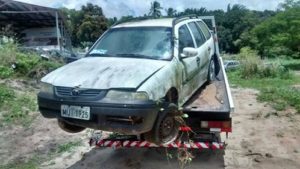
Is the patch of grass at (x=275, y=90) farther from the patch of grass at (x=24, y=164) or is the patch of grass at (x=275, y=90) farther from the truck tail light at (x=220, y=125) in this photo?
the patch of grass at (x=24, y=164)

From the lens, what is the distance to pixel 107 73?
509 centimetres

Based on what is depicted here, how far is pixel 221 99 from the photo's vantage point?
6418 mm

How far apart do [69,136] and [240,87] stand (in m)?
8.23

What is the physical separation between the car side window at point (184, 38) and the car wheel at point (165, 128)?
1.13m

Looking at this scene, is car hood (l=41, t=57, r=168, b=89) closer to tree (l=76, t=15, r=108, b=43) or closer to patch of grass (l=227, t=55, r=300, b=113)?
patch of grass (l=227, t=55, r=300, b=113)

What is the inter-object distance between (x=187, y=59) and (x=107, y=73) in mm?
1559

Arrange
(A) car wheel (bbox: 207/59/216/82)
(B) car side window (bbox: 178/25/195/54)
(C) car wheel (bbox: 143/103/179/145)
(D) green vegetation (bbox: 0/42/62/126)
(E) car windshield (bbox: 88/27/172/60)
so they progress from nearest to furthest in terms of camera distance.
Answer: (C) car wheel (bbox: 143/103/179/145), (E) car windshield (bbox: 88/27/172/60), (B) car side window (bbox: 178/25/195/54), (A) car wheel (bbox: 207/59/216/82), (D) green vegetation (bbox: 0/42/62/126)

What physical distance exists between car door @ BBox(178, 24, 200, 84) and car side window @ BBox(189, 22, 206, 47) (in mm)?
327

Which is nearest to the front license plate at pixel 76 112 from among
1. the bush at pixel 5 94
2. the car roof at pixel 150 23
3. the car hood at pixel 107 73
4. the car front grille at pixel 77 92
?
the car front grille at pixel 77 92

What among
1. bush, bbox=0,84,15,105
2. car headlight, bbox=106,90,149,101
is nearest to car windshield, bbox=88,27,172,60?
car headlight, bbox=106,90,149,101

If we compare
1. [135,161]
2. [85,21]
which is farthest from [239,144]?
[85,21]

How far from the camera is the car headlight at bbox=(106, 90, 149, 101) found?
15.4ft

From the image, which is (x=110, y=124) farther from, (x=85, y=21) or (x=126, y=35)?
(x=85, y=21)

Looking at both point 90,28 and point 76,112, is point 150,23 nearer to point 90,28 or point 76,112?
point 76,112
